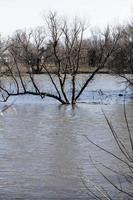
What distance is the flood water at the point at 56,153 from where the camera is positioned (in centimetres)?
902

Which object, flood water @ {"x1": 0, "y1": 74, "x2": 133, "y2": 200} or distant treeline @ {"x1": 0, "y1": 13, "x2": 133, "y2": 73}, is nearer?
flood water @ {"x1": 0, "y1": 74, "x2": 133, "y2": 200}

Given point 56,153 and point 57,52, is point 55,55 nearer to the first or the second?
point 57,52

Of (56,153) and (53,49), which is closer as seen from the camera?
(56,153)

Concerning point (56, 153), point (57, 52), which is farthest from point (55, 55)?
point (56, 153)

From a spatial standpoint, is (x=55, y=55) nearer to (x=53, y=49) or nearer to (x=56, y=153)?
(x=53, y=49)

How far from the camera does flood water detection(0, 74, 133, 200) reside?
9.02 metres

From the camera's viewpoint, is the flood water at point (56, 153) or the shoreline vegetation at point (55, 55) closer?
the flood water at point (56, 153)

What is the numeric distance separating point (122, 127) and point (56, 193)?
9370mm

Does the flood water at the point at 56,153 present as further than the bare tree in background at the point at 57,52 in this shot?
No

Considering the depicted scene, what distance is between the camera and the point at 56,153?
12.8 metres

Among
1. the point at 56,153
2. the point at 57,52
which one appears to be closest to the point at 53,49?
the point at 57,52

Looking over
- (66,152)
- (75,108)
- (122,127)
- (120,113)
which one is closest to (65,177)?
(66,152)

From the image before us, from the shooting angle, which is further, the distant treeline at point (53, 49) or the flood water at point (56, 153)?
the distant treeline at point (53, 49)

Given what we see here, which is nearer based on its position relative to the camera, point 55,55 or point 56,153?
point 56,153
